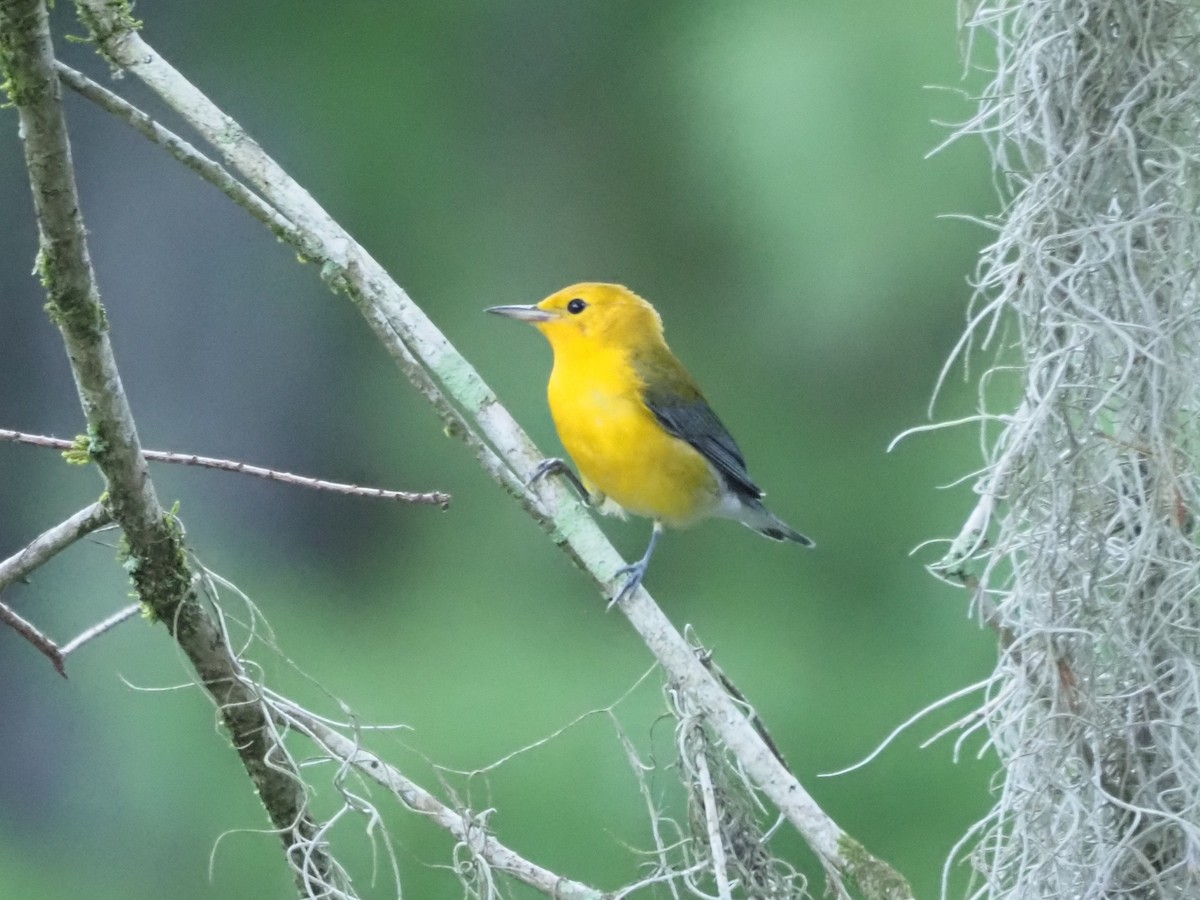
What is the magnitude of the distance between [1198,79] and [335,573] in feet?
12.4

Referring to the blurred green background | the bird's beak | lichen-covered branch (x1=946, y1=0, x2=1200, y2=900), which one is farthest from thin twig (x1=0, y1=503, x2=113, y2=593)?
→ the blurred green background

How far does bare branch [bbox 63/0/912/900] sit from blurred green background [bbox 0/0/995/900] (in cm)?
233

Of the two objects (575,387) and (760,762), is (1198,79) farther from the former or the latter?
(575,387)

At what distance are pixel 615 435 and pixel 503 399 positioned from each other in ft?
5.35

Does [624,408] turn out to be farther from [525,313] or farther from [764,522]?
[764,522]

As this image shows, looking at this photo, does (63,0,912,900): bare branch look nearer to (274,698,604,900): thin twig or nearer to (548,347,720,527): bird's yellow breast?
(274,698,604,900): thin twig

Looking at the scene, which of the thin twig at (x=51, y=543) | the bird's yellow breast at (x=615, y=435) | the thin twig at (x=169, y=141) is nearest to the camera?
the thin twig at (x=169, y=141)

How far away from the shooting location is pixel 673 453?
2.92 meters

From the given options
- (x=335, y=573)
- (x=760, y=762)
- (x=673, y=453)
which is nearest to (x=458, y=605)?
(x=335, y=573)

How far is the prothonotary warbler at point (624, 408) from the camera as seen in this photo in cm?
284

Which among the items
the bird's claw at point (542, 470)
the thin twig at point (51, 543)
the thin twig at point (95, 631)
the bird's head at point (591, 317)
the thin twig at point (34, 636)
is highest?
the bird's head at point (591, 317)

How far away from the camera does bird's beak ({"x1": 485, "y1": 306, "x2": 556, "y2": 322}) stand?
8.95 ft

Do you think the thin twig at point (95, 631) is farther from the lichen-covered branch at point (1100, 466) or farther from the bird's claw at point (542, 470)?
the lichen-covered branch at point (1100, 466)

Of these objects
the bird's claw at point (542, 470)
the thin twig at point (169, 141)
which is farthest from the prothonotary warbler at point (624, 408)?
the thin twig at point (169, 141)
